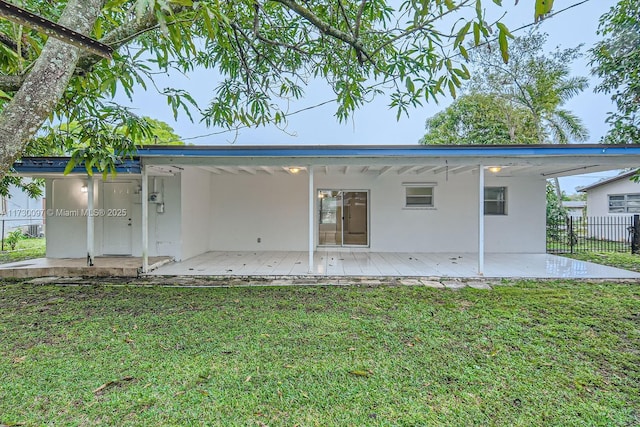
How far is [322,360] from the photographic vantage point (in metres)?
2.90

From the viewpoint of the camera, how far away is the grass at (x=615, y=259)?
7257mm

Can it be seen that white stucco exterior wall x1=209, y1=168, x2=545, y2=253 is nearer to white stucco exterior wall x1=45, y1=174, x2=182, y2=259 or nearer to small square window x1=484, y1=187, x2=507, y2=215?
small square window x1=484, y1=187, x2=507, y2=215

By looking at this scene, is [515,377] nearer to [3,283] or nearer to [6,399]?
[6,399]

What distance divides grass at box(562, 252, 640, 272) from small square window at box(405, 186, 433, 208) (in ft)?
13.7

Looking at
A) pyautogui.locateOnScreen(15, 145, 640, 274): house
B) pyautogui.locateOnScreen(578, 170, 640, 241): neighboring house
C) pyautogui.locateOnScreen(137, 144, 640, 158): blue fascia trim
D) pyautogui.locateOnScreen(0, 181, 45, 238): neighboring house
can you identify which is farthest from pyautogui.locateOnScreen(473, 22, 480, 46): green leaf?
pyautogui.locateOnScreen(0, 181, 45, 238): neighboring house

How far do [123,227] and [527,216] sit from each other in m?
11.5

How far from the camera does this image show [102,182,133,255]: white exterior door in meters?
7.91

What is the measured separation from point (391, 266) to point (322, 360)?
4481mm

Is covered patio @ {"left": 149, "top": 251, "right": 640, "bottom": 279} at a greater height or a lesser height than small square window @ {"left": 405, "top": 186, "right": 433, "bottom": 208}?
lesser

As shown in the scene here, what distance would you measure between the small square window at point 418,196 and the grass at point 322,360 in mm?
4813

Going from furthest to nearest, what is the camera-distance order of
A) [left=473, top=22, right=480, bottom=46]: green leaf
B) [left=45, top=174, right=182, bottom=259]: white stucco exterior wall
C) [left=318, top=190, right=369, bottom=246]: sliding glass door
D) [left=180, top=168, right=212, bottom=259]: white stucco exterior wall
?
[left=318, top=190, right=369, bottom=246]: sliding glass door → [left=180, top=168, right=212, bottom=259]: white stucco exterior wall → [left=45, top=174, right=182, bottom=259]: white stucco exterior wall → [left=473, top=22, right=480, bottom=46]: green leaf

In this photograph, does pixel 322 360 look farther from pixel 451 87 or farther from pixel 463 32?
pixel 463 32

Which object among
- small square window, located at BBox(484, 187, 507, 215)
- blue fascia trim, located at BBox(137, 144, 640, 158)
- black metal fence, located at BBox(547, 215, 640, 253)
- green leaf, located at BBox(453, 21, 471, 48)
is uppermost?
blue fascia trim, located at BBox(137, 144, 640, 158)

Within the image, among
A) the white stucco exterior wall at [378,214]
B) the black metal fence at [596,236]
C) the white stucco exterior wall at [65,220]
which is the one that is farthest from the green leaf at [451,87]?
the black metal fence at [596,236]
